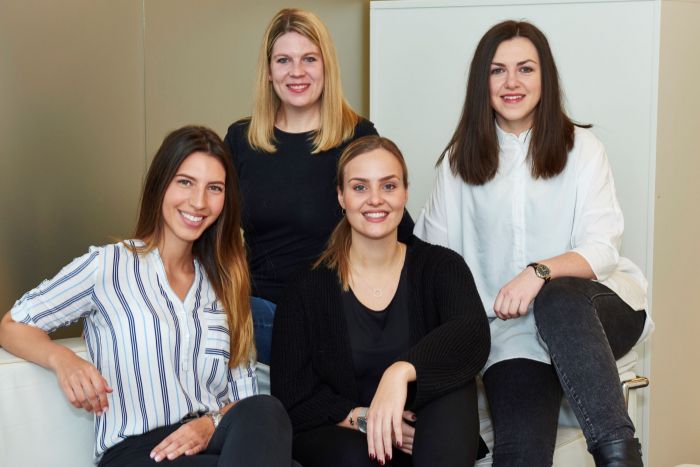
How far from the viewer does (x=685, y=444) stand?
3.44 meters

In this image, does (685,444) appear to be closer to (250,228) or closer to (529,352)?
(529,352)

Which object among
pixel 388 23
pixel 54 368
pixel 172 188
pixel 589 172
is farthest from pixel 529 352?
pixel 388 23

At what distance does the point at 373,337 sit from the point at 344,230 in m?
0.28

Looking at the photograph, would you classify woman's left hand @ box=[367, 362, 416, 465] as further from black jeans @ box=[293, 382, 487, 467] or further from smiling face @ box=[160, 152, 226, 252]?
smiling face @ box=[160, 152, 226, 252]

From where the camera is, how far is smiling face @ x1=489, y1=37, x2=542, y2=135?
2492 millimetres

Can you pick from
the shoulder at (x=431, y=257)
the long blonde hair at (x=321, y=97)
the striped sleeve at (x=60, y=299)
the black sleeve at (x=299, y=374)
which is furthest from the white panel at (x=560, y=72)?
the striped sleeve at (x=60, y=299)

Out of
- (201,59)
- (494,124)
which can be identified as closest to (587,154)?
(494,124)

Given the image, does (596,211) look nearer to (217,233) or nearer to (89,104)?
(217,233)

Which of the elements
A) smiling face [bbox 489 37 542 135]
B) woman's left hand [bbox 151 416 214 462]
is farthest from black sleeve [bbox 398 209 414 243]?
woman's left hand [bbox 151 416 214 462]

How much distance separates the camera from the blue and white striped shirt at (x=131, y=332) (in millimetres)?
2014

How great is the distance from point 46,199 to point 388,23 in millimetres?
1557

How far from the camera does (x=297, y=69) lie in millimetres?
2537

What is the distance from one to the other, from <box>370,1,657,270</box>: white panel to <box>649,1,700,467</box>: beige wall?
0.20ft

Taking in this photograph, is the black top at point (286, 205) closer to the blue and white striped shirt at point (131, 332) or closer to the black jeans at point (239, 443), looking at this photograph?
the blue and white striped shirt at point (131, 332)
